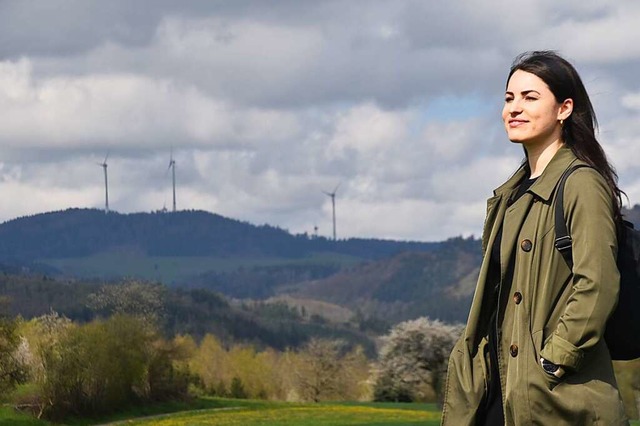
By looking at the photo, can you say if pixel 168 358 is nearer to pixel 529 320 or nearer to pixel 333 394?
pixel 333 394

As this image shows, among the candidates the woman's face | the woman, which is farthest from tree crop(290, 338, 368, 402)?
the woman's face

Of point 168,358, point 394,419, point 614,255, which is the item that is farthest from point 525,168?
point 168,358

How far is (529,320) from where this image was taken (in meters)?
5.77

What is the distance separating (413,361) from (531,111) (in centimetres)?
8686

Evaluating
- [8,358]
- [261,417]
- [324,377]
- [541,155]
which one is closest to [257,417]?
[261,417]

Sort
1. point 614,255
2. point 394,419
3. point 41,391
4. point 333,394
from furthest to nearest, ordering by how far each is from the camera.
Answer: point 333,394 → point 41,391 → point 394,419 → point 614,255

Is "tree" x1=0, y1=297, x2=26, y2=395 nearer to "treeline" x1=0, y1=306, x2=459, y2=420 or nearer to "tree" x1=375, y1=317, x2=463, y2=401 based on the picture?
"treeline" x1=0, y1=306, x2=459, y2=420

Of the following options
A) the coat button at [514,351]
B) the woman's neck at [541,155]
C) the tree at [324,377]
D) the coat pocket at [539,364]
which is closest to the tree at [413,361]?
the tree at [324,377]

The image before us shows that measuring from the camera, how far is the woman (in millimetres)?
5598

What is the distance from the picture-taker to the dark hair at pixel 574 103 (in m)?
6.02

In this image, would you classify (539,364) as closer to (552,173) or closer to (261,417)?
(552,173)

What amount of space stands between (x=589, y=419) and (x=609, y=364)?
28 cm

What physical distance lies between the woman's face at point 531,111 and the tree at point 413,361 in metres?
86.4

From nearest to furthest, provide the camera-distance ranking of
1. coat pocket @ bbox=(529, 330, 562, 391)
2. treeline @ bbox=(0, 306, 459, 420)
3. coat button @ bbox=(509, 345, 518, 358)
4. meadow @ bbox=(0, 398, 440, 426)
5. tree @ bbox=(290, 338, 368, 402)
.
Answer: coat pocket @ bbox=(529, 330, 562, 391), coat button @ bbox=(509, 345, 518, 358), meadow @ bbox=(0, 398, 440, 426), treeline @ bbox=(0, 306, 459, 420), tree @ bbox=(290, 338, 368, 402)
